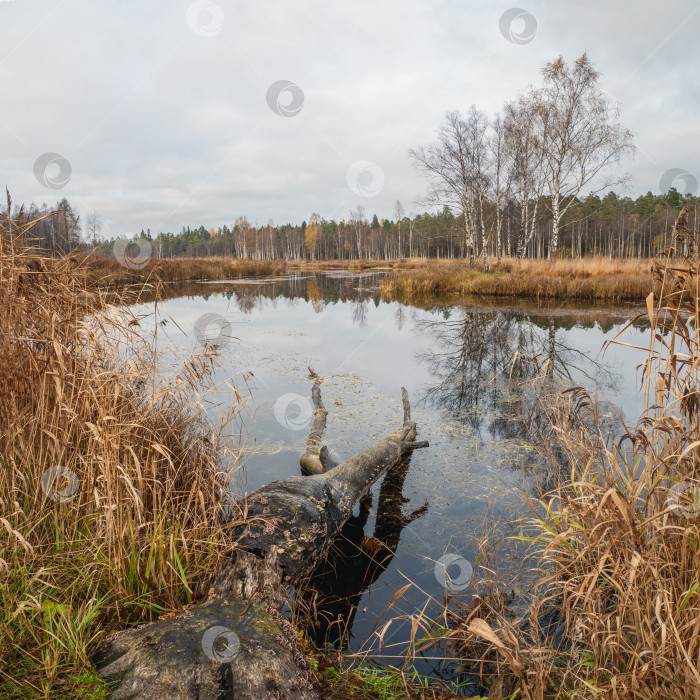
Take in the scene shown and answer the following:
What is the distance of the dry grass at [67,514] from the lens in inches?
67.1

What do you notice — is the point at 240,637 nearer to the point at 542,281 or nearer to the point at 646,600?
the point at 646,600

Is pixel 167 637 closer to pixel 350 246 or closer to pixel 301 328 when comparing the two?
pixel 301 328

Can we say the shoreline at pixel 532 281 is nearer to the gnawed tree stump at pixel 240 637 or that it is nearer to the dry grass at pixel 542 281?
the dry grass at pixel 542 281

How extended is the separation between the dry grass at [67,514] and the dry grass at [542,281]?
17398 mm

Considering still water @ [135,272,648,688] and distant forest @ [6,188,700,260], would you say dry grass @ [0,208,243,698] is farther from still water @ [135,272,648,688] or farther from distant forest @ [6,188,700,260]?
distant forest @ [6,188,700,260]

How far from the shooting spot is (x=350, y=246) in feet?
254

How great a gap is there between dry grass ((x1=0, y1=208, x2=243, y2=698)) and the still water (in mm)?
558

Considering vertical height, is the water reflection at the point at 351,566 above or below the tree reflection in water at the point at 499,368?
below

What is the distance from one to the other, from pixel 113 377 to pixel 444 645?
2287 millimetres

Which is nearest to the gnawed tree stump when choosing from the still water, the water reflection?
the water reflection

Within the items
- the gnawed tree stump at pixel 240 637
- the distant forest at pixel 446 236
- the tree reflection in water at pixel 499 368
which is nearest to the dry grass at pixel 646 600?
the gnawed tree stump at pixel 240 637

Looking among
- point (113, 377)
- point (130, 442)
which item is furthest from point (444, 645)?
point (113, 377)

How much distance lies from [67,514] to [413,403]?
497 centimetres

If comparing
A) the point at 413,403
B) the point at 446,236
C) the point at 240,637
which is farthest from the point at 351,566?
the point at 446,236
